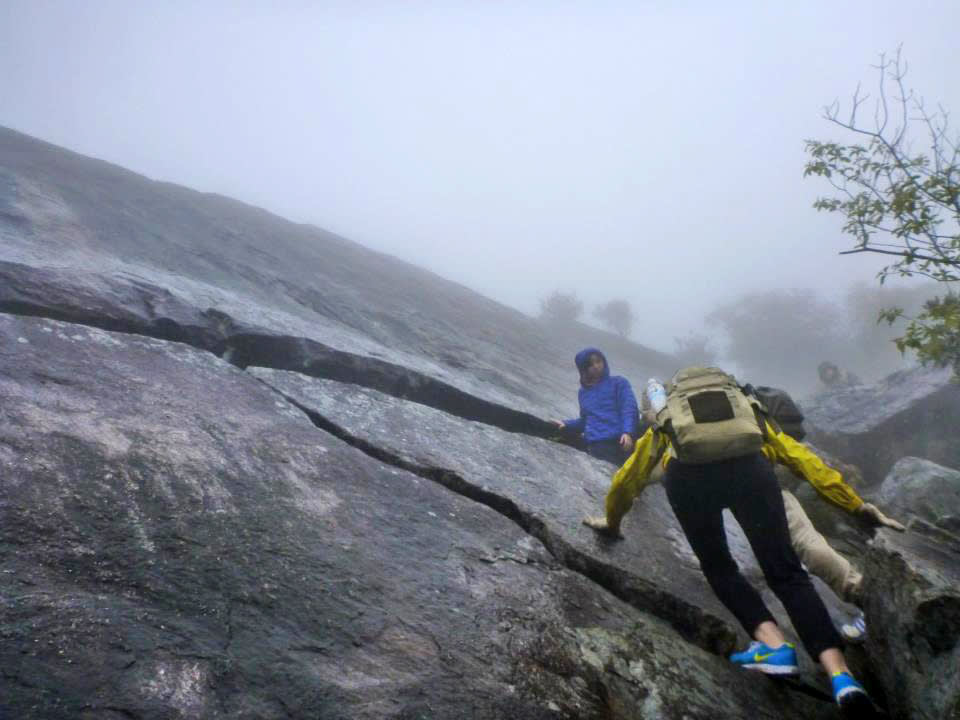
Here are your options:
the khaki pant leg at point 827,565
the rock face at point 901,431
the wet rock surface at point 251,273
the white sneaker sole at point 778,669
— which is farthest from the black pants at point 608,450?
the rock face at point 901,431

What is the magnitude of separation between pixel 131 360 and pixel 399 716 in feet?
16.2

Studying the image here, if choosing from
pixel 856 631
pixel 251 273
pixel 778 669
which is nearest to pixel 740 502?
pixel 778 669

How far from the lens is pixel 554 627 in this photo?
4430mm

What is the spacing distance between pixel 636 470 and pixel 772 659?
177 cm

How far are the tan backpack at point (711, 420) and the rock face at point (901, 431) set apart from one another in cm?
1399

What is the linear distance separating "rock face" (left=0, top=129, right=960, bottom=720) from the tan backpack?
173cm

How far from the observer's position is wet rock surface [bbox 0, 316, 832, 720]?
10.1 feet

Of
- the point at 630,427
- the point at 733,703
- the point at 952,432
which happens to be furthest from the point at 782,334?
the point at 733,703

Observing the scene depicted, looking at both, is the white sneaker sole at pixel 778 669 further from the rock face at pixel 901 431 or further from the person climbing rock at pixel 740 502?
the rock face at pixel 901 431

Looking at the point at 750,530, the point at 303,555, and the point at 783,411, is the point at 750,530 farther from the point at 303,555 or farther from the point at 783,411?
the point at 303,555

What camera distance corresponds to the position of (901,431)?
15.6 meters

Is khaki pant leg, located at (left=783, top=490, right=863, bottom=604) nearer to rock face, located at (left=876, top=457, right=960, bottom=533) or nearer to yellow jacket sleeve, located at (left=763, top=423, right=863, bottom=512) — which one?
yellow jacket sleeve, located at (left=763, top=423, right=863, bottom=512)

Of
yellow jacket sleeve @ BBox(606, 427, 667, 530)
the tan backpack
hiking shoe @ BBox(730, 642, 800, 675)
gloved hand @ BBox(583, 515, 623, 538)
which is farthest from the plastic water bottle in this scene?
hiking shoe @ BBox(730, 642, 800, 675)

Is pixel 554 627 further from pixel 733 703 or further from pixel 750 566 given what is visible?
pixel 750 566
